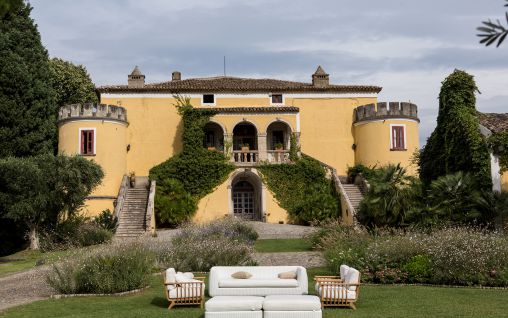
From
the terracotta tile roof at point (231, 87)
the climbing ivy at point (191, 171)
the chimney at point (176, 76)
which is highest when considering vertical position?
the chimney at point (176, 76)

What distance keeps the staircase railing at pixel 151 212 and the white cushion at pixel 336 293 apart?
1764 cm

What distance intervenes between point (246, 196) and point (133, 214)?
797 cm

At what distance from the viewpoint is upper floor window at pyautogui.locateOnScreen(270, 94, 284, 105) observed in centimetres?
3788

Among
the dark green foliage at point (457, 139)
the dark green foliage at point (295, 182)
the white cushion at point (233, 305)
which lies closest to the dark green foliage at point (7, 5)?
the white cushion at point (233, 305)

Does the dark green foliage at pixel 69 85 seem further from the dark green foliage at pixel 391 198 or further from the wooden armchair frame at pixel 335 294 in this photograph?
the wooden armchair frame at pixel 335 294

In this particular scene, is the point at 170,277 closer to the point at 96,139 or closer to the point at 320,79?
the point at 96,139

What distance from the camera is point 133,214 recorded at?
102 feet

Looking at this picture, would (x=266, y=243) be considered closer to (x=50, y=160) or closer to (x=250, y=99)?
(x=50, y=160)

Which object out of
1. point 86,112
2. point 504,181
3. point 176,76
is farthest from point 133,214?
point 504,181

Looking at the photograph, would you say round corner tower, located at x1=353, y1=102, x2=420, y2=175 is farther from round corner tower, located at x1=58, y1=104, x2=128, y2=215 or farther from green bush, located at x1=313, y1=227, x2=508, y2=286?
green bush, located at x1=313, y1=227, x2=508, y2=286

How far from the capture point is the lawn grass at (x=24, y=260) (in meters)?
20.5

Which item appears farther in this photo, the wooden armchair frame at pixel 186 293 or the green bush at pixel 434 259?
the green bush at pixel 434 259

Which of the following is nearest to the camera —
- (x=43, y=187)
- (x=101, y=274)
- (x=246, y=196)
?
(x=101, y=274)

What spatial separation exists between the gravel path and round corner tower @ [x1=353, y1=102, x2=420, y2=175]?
72.7 feet
